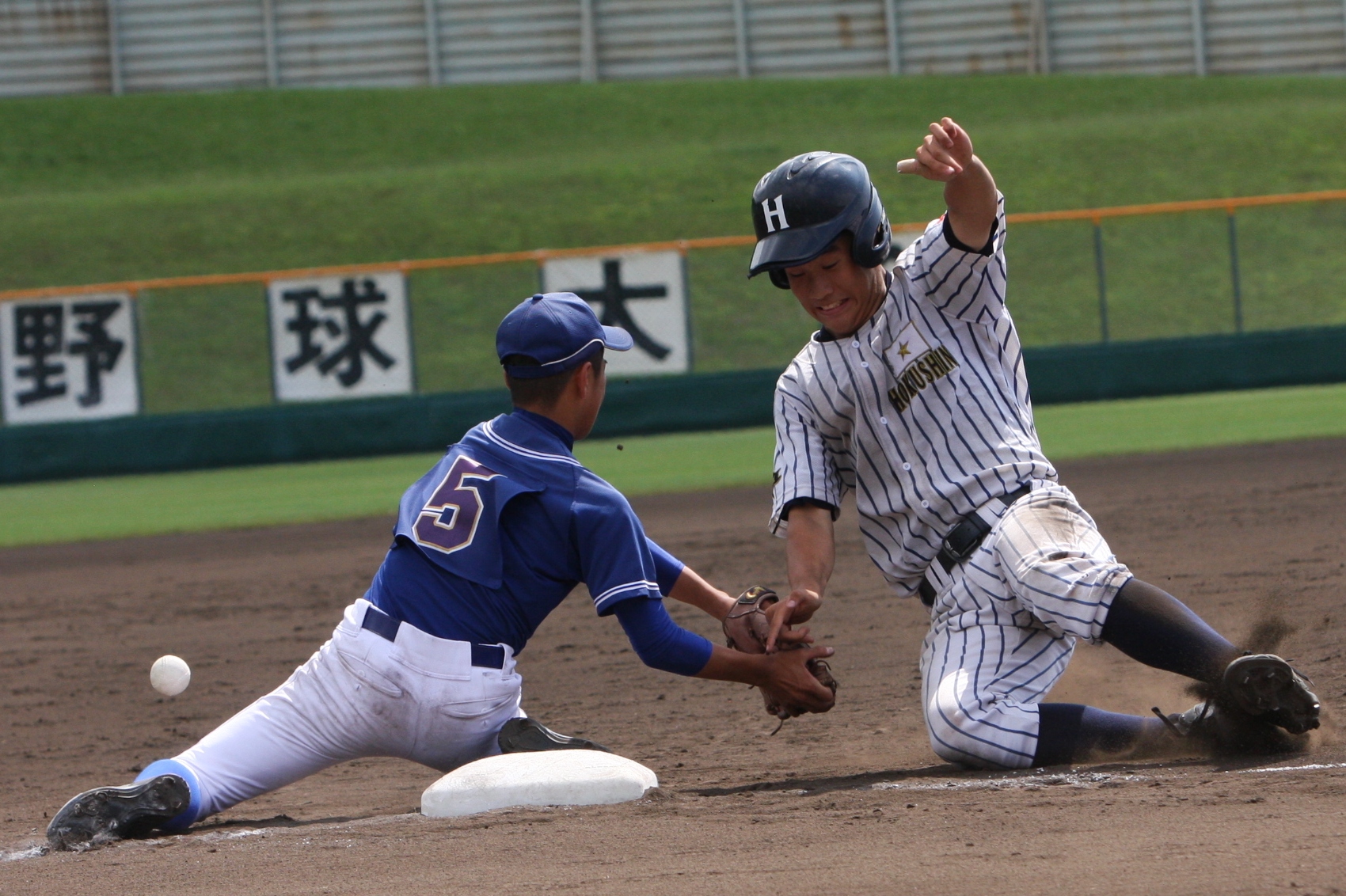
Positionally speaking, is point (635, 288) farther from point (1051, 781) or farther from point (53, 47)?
point (53, 47)

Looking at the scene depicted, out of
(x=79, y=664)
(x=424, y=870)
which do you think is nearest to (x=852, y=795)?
(x=424, y=870)

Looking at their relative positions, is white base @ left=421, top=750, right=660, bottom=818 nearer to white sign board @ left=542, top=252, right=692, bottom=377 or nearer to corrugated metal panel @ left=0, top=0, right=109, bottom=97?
white sign board @ left=542, top=252, right=692, bottom=377

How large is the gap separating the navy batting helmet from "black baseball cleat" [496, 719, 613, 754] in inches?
44.2

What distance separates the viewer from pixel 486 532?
321 centimetres

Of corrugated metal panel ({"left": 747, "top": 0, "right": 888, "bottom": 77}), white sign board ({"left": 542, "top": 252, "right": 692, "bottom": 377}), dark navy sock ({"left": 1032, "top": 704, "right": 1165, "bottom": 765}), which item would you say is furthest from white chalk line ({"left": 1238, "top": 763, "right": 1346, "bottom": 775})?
corrugated metal panel ({"left": 747, "top": 0, "right": 888, "bottom": 77})

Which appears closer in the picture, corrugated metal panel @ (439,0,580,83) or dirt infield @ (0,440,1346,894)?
dirt infield @ (0,440,1346,894)

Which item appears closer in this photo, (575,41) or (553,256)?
(553,256)

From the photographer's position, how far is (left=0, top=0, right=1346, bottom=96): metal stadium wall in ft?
86.0

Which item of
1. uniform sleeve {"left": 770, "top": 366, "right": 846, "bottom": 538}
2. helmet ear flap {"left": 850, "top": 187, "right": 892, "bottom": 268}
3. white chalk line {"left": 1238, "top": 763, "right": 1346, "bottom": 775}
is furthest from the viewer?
uniform sleeve {"left": 770, "top": 366, "right": 846, "bottom": 538}

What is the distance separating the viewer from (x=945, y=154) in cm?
Result: 321

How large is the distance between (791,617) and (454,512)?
31.2 inches

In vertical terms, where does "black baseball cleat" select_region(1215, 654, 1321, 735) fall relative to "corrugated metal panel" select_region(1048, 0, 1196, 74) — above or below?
below

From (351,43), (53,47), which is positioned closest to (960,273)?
(351,43)

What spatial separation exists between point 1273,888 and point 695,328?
12139 millimetres
